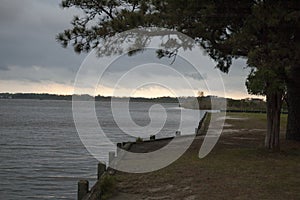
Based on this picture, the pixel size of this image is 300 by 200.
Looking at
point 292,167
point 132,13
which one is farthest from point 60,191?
point 292,167

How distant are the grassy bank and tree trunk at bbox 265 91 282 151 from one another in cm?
47

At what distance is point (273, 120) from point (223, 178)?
14.8ft

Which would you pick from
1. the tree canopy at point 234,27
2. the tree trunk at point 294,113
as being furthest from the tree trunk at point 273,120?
the tree trunk at point 294,113

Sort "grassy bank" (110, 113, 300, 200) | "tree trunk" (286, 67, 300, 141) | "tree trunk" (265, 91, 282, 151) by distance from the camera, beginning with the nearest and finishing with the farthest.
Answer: "grassy bank" (110, 113, 300, 200) → "tree trunk" (265, 91, 282, 151) → "tree trunk" (286, 67, 300, 141)

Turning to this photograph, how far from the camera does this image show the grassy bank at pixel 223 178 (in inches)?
322

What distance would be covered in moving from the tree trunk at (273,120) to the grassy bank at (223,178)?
18.5 inches

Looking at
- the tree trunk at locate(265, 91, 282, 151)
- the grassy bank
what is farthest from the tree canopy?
the grassy bank

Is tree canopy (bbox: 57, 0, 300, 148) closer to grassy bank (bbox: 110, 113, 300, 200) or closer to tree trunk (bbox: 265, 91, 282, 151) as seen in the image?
tree trunk (bbox: 265, 91, 282, 151)

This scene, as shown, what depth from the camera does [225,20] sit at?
37.0 ft

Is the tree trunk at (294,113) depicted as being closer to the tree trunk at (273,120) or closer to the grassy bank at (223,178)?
the tree trunk at (273,120)

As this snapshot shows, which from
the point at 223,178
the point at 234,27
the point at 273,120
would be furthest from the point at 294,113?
the point at 223,178

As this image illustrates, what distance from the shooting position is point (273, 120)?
13312 millimetres

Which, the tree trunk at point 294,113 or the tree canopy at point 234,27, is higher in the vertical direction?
the tree canopy at point 234,27

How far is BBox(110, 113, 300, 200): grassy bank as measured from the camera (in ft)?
26.8
